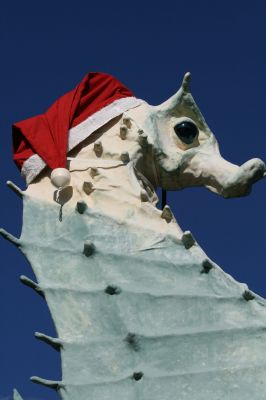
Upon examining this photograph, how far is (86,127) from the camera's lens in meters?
8.50

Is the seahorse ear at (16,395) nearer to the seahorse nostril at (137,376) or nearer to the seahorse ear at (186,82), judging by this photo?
the seahorse nostril at (137,376)

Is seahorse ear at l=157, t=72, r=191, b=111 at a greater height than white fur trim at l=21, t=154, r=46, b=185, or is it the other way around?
seahorse ear at l=157, t=72, r=191, b=111

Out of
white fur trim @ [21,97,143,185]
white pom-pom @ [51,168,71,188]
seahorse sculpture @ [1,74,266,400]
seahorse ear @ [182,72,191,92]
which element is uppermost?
seahorse ear @ [182,72,191,92]

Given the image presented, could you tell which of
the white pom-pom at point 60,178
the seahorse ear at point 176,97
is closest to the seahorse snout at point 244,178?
the seahorse ear at point 176,97

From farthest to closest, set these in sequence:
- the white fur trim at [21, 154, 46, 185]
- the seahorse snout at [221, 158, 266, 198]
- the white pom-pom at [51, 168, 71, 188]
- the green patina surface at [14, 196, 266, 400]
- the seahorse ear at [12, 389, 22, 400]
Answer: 1. the white fur trim at [21, 154, 46, 185]
2. the seahorse snout at [221, 158, 266, 198]
3. the white pom-pom at [51, 168, 71, 188]
4. the seahorse ear at [12, 389, 22, 400]
5. the green patina surface at [14, 196, 266, 400]

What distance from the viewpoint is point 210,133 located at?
8.73 m

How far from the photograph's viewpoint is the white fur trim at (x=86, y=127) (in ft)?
27.2

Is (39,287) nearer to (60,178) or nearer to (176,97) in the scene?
(60,178)

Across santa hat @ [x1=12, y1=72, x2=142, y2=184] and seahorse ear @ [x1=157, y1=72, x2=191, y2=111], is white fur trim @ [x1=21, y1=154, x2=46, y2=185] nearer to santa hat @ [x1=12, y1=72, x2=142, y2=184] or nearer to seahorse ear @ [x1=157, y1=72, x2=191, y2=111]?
santa hat @ [x1=12, y1=72, x2=142, y2=184]

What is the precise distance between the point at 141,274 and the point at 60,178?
1021mm

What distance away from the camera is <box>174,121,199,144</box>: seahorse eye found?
859cm

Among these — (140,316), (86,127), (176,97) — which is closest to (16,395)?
(140,316)

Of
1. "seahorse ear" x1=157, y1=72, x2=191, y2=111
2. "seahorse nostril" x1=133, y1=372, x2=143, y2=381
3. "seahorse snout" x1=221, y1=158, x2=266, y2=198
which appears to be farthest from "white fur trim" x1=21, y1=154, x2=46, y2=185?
"seahorse nostril" x1=133, y1=372, x2=143, y2=381

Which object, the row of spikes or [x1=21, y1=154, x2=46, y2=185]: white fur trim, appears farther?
[x1=21, y1=154, x2=46, y2=185]: white fur trim
